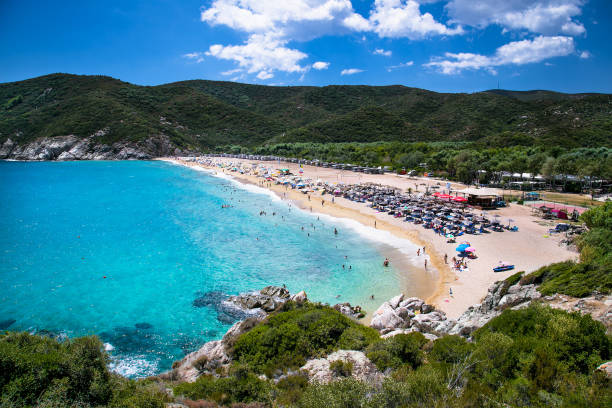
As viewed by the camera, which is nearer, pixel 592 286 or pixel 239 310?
pixel 592 286

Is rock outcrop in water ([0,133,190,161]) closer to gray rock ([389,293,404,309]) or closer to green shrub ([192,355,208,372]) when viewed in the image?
gray rock ([389,293,404,309])

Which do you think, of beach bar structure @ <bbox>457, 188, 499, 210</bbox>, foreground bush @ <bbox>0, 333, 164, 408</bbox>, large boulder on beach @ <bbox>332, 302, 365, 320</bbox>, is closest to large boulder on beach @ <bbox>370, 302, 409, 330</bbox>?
large boulder on beach @ <bbox>332, 302, 365, 320</bbox>

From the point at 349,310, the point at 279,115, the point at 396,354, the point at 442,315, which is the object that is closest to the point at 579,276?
the point at 442,315

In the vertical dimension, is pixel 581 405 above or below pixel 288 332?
above

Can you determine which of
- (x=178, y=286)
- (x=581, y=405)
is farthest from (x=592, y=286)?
(x=178, y=286)

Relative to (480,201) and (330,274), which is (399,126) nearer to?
(480,201)

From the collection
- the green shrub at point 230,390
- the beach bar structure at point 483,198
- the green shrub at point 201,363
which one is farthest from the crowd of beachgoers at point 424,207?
the green shrub at point 201,363
